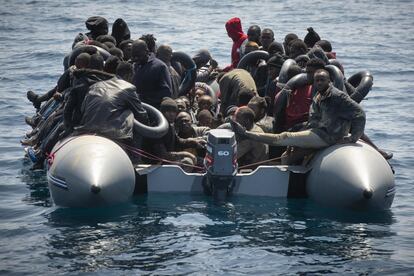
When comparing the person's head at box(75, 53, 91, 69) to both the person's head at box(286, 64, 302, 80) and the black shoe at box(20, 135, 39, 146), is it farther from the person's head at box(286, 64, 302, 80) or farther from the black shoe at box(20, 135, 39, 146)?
the person's head at box(286, 64, 302, 80)

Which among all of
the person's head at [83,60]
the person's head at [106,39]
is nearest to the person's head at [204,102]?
the person's head at [106,39]

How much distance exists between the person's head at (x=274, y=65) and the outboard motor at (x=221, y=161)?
2811 millimetres

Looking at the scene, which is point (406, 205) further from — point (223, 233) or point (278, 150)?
point (223, 233)

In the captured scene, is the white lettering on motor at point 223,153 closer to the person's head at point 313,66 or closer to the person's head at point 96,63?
the person's head at point 313,66

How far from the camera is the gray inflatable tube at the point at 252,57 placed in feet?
55.9

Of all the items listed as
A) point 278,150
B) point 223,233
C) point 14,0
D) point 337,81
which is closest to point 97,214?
point 223,233

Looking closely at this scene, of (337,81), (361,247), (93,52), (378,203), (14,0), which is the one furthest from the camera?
A: (14,0)

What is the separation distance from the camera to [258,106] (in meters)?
14.1

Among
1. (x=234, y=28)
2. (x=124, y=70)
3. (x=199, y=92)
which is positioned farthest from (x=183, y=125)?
(x=234, y=28)

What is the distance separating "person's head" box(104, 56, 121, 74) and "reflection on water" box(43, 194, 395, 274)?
72.8 inches

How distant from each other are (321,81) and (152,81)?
2.91m

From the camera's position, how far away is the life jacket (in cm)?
1405

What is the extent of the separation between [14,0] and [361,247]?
34042mm

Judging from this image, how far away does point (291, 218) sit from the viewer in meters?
13.3
